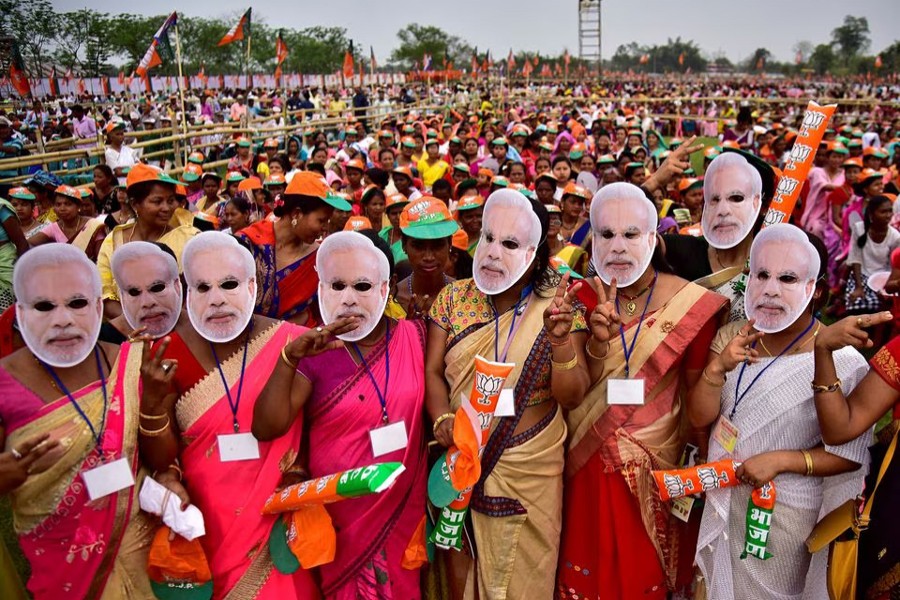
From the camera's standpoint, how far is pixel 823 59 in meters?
80.6

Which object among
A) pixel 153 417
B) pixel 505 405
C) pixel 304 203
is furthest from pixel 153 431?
pixel 304 203

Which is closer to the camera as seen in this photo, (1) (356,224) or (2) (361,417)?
(2) (361,417)

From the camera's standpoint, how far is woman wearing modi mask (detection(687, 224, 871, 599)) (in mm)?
2406

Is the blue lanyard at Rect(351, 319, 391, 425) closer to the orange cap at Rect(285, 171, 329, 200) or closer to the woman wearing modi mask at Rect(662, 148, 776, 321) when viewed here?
the woman wearing modi mask at Rect(662, 148, 776, 321)

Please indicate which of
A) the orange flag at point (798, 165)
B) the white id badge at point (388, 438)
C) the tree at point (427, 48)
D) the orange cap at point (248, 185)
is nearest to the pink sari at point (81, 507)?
the white id badge at point (388, 438)

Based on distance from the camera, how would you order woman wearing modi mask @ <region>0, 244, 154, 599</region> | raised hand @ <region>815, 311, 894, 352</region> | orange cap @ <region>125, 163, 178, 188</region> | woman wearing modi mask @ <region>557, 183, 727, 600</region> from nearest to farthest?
raised hand @ <region>815, 311, 894, 352</region> → woman wearing modi mask @ <region>0, 244, 154, 599</region> → woman wearing modi mask @ <region>557, 183, 727, 600</region> → orange cap @ <region>125, 163, 178, 188</region>

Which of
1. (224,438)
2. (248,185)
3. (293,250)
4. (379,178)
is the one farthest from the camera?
(379,178)

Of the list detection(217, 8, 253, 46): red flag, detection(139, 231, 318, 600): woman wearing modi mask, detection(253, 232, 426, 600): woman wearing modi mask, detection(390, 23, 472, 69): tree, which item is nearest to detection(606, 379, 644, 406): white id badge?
detection(253, 232, 426, 600): woman wearing modi mask

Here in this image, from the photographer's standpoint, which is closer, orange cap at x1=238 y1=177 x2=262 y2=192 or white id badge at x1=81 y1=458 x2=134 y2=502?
white id badge at x1=81 y1=458 x2=134 y2=502

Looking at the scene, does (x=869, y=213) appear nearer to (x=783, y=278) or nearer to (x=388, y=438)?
(x=783, y=278)

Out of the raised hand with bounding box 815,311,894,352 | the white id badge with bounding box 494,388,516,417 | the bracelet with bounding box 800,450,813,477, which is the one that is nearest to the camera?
the raised hand with bounding box 815,311,894,352

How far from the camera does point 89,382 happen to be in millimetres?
2332

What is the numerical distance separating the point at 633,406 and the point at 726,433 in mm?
348

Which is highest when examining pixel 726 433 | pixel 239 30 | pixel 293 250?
pixel 239 30
